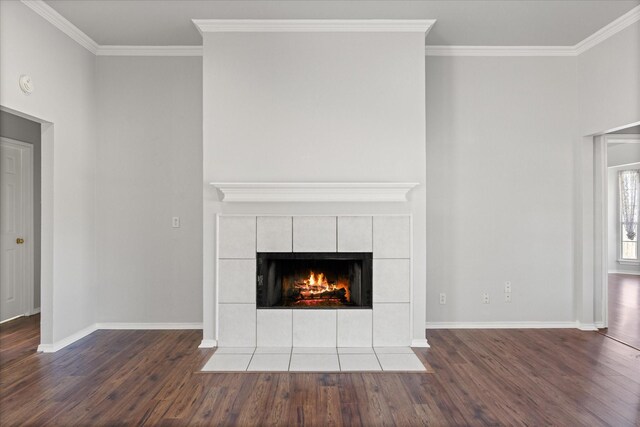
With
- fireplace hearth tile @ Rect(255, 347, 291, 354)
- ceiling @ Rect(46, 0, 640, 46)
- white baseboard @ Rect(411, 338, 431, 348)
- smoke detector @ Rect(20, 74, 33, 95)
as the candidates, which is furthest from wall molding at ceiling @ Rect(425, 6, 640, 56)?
smoke detector @ Rect(20, 74, 33, 95)

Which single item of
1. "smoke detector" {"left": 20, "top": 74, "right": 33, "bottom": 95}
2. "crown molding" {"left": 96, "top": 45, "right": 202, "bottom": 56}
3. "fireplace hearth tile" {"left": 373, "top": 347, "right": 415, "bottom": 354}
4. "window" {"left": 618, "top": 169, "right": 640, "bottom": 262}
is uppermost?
"crown molding" {"left": 96, "top": 45, "right": 202, "bottom": 56}

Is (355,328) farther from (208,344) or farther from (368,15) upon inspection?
(368,15)

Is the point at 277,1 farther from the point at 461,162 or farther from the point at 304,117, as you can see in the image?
the point at 461,162

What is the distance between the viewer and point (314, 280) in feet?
12.7

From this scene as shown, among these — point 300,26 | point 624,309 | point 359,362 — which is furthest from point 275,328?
point 624,309

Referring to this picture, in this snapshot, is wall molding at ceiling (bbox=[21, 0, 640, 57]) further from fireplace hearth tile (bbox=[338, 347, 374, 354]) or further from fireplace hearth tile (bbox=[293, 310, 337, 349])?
fireplace hearth tile (bbox=[338, 347, 374, 354])

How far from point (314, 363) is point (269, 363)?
0.35m

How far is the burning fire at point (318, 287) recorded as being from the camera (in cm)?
387

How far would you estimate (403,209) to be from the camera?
3729 millimetres

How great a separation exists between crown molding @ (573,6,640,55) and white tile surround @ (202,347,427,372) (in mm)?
3338

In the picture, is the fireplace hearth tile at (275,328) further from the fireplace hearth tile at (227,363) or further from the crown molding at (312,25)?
the crown molding at (312,25)

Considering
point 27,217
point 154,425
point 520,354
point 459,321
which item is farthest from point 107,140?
point 520,354

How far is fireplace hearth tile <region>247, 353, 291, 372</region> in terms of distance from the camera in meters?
3.12

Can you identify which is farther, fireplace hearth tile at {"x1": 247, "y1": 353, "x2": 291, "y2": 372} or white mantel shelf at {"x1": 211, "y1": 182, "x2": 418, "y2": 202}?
white mantel shelf at {"x1": 211, "y1": 182, "x2": 418, "y2": 202}
